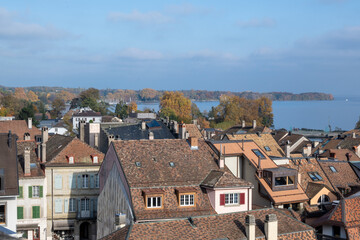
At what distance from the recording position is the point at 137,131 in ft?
179

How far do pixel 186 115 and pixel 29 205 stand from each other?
10319cm

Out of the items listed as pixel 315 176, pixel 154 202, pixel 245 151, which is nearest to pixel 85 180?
pixel 245 151

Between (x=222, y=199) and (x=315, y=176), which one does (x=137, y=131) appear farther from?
(x=222, y=199)

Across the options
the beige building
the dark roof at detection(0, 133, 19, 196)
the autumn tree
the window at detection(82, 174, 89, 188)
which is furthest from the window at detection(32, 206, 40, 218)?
the autumn tree

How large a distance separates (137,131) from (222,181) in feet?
84.5

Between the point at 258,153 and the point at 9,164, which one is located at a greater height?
the point at 258,153

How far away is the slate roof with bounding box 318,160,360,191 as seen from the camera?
39803 millimetres

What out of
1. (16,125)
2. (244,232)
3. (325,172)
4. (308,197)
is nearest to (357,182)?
(325,172)

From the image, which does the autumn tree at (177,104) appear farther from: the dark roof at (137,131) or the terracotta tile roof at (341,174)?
the terracotta tile roof at (341,174)

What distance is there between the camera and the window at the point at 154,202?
28547mm

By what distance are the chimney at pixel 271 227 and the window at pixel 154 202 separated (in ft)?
26.2

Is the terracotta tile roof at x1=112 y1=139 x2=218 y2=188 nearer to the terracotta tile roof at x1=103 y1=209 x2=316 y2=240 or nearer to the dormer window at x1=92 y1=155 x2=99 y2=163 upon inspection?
the terracotta tile roof at x1=103 y1=209 x2=316 y2=240

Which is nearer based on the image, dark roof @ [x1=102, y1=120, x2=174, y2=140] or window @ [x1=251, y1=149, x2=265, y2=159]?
window @ [x1=251, y1=149, x2=265, y2=159]

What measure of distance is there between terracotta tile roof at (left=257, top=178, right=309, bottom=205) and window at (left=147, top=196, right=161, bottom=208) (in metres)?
8.76
